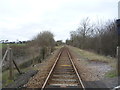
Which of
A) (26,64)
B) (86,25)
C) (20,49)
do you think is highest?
(86,25)

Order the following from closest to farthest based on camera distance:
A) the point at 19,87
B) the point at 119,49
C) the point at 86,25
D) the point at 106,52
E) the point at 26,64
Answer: the point at 19,87 < the point at 119,49 < the point at 26,64 < the point at 106,52 < the point at 86,25

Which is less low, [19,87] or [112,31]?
[112,31]

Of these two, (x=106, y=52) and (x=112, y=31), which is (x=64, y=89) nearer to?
(x=112, y=31)

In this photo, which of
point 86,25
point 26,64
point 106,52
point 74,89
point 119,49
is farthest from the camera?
point 86,25

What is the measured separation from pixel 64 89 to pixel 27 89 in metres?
1.55

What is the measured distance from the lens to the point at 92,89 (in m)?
7.34

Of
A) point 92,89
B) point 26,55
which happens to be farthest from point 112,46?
point 92,89

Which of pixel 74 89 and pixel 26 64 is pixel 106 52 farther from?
pixel 74 89

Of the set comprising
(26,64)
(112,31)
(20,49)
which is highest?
(112,31)

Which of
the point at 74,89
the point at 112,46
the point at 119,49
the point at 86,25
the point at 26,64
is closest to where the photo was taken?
the point at 74,89

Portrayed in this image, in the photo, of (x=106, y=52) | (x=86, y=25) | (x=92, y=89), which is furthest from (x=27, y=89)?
(x=86, y=25)

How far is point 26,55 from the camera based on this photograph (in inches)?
797

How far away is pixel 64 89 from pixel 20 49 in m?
14.1

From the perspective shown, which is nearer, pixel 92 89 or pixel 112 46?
pixel 92 89
